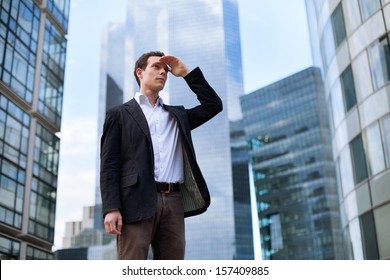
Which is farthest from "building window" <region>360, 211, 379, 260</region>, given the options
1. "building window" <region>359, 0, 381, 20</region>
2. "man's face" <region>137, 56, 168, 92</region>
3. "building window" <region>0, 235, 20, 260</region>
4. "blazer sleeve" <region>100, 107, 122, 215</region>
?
"blazer sleeve" <region>100, 107, 122, 215</region>

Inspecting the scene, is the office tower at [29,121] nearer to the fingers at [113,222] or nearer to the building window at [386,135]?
the building window at [386,135]

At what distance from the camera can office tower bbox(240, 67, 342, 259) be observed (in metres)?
103

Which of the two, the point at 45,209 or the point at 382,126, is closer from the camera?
the point at 382,126

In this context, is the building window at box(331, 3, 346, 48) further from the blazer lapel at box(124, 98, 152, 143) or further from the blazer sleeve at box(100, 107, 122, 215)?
the blazer sleeve at box(100, 107, 122, 215)

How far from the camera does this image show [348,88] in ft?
68.8

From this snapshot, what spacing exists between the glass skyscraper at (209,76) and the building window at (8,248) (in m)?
119

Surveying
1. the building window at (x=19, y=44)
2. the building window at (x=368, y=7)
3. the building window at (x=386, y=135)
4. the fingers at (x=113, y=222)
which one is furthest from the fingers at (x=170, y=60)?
the building window at (x=19, y=44)

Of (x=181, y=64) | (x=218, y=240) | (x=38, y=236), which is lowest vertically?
(x=181, y=64)
